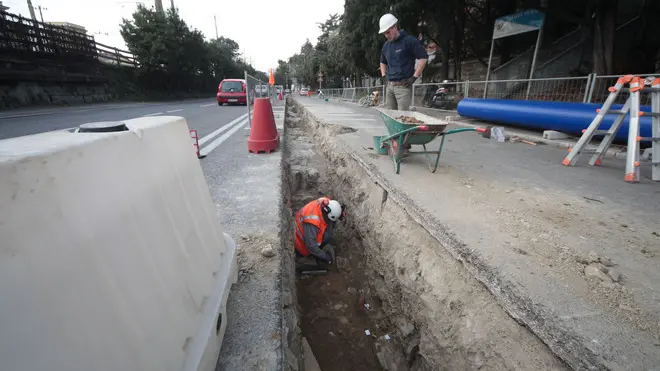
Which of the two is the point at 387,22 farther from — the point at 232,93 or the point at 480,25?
the point at 480,25

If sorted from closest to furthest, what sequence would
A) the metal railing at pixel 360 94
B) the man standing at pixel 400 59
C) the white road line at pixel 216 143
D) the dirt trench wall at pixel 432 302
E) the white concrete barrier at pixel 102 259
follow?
the white concrete barrier at pixel 102 259 < the dirt trench wall at pixel 432 302 < the man standing at pixel 400 59 < the white road line at pixel 216 143 < the metal railing at pixel 360 94

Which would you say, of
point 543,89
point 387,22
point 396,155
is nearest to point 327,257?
point 396,155

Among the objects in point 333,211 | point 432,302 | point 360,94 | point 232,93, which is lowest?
point 432,302

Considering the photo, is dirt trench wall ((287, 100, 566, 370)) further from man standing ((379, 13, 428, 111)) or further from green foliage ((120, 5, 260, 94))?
green foliage ((120, 5, 260, 94))

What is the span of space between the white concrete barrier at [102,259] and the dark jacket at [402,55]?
14.3 feet

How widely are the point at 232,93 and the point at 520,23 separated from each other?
13.7 meters

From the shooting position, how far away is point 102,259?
0.88 metres

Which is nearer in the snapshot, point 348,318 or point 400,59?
point 348,318

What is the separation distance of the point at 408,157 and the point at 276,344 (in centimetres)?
368

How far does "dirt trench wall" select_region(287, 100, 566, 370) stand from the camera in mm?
1657

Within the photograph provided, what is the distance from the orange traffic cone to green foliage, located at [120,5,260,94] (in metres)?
24.2

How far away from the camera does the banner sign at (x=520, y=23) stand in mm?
9780

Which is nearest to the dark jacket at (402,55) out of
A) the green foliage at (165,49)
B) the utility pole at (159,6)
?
the green foliage at (165,49)

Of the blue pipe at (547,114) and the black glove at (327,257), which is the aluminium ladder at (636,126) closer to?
the blue pipe at (547,114)
